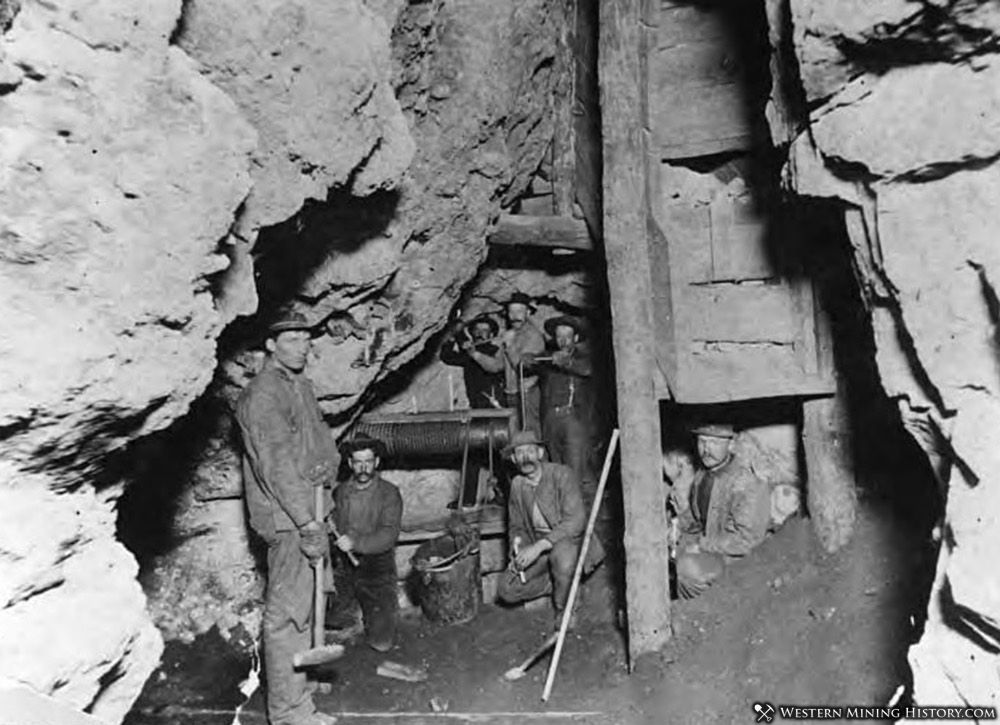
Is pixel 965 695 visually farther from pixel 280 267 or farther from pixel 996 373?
pixel 280 267

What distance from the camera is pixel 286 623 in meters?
5.34

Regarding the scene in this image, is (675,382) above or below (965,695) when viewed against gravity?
above

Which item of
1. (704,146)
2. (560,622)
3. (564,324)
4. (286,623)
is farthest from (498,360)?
(286,623)

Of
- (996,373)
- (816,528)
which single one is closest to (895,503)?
(816,528)

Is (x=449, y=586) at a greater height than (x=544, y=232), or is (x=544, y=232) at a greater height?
(x=544, y=232)

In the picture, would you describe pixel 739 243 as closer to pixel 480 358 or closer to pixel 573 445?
pixel 573 445

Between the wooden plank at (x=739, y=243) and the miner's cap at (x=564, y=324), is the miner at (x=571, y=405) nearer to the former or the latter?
the miner's cap at (x=564, y=324)

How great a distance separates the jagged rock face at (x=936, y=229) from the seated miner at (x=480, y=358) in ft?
14.3

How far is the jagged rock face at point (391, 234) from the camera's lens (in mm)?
5117

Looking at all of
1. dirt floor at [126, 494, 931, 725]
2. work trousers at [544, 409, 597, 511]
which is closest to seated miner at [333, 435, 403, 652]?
dirt floor at [126, 494, 931, 725]

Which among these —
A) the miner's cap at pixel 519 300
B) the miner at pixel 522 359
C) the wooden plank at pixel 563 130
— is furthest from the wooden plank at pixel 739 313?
the miner's cap at pixel 519 300

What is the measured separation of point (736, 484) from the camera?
613cm

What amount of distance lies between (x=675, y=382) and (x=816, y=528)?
1.27 meters

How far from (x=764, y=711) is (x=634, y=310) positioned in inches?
96.2
